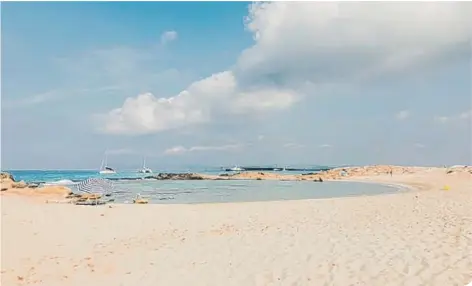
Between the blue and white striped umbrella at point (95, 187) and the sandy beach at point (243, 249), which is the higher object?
the blue and white striped umbrella at point (95, 187)

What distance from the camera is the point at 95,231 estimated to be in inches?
433

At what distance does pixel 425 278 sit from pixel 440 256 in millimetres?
1237

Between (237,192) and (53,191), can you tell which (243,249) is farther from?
(237,192)

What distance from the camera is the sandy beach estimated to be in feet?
20.4

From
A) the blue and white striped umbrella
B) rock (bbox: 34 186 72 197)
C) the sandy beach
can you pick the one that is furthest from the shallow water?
the sandy beach

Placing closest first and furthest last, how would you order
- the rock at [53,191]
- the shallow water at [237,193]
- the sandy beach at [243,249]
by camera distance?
the sandy beach at [243,249]
the rock at [53,191]
the shallow water at [237,193]

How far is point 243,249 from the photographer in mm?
8227

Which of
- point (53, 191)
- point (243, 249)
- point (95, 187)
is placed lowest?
point (243, 249)

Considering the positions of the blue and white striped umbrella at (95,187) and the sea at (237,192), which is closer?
the blue and white striped umbrella at (95,187)

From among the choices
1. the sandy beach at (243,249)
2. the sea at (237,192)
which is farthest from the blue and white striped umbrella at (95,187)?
the sandy beach at (243,249)

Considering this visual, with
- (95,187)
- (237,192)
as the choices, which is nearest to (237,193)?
(237,192)

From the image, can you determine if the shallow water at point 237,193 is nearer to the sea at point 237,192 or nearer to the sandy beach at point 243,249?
the sea at point 237,192

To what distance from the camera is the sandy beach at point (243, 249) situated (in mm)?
6207

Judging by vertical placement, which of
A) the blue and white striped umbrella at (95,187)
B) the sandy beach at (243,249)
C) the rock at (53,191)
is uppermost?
the blue and white striped umbrella at (95,187)
